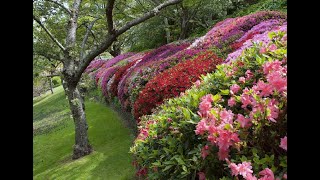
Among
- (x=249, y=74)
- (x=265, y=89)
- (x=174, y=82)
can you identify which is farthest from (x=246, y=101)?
(x=174, y=82)

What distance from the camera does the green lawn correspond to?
316 inches

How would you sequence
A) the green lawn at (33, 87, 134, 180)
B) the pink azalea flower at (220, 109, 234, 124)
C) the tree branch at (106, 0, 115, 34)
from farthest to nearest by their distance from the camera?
the green lawn at (33, 87, 134, 180) → the tree branch at (106, 0, 115, 34) → the pink azalea flower at (220, 109, 234, 124)

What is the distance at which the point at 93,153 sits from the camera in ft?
31.7

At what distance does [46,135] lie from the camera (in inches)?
586

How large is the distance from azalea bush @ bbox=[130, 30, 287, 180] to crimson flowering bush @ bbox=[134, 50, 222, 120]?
12.6ft

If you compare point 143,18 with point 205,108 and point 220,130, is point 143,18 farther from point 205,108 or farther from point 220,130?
point 220,130

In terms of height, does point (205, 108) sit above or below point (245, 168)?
above

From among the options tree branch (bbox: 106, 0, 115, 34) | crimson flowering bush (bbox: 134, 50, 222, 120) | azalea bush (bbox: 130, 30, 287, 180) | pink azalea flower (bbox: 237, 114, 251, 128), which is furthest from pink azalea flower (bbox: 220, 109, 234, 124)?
tree branch (bbox: 106, 0, 115, 34)

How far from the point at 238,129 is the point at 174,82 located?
202 inches

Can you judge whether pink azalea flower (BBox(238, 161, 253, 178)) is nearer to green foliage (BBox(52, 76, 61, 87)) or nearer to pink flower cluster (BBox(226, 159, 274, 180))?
→ pink flower cluster (BBox(226, 159, 274, 180))

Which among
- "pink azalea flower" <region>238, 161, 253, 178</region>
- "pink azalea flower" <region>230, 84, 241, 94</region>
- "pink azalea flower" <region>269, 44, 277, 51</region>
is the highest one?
"pink azalea flower" <region>269, 44, 277, 51</region>

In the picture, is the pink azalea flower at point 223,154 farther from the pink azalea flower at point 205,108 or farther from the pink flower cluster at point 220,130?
the pink azalea flower at point 205,108

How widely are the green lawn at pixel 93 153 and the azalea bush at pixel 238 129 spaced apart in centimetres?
471
